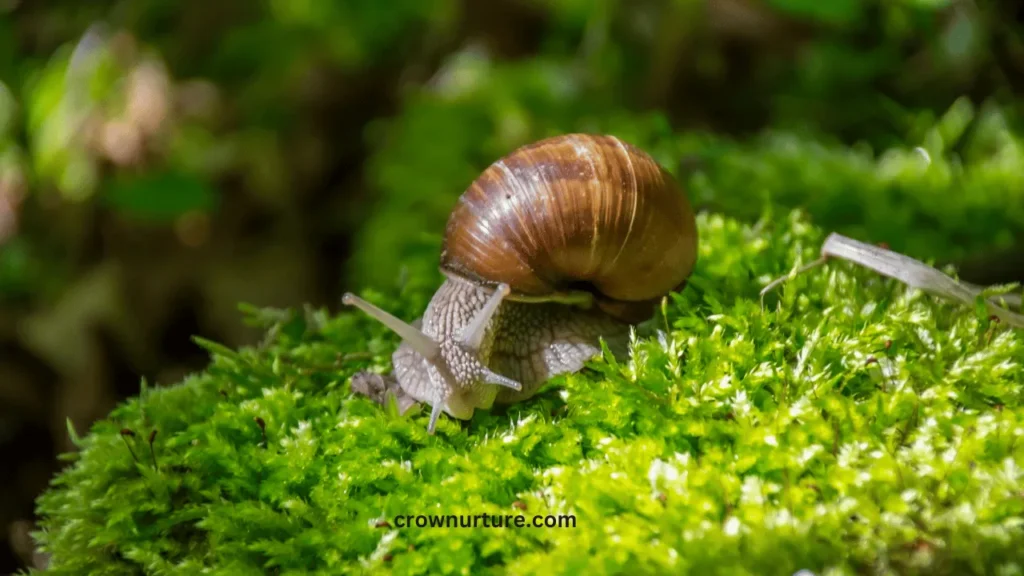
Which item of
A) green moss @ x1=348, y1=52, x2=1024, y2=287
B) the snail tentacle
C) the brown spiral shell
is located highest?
the brown spiral shell

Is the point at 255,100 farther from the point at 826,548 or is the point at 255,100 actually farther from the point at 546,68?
the point at 826,548

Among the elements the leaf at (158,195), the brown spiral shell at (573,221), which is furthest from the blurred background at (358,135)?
the brown spiral shell at (573,221)

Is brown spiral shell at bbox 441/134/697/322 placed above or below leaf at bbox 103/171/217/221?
above

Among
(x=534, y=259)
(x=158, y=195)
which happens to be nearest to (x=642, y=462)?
(x=534, y=259)

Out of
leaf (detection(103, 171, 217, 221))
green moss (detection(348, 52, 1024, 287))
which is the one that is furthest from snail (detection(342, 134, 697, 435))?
leaf (detection(103, 171, 217, 221))

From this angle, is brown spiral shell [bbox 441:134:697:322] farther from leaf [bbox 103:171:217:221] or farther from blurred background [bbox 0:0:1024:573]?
leaf [bbox 103:171:217:221]

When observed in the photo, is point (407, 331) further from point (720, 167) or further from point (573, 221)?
point (720, 167)

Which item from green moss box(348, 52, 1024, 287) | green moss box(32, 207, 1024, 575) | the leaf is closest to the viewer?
green moss box(32, 207, 1024, 575)
